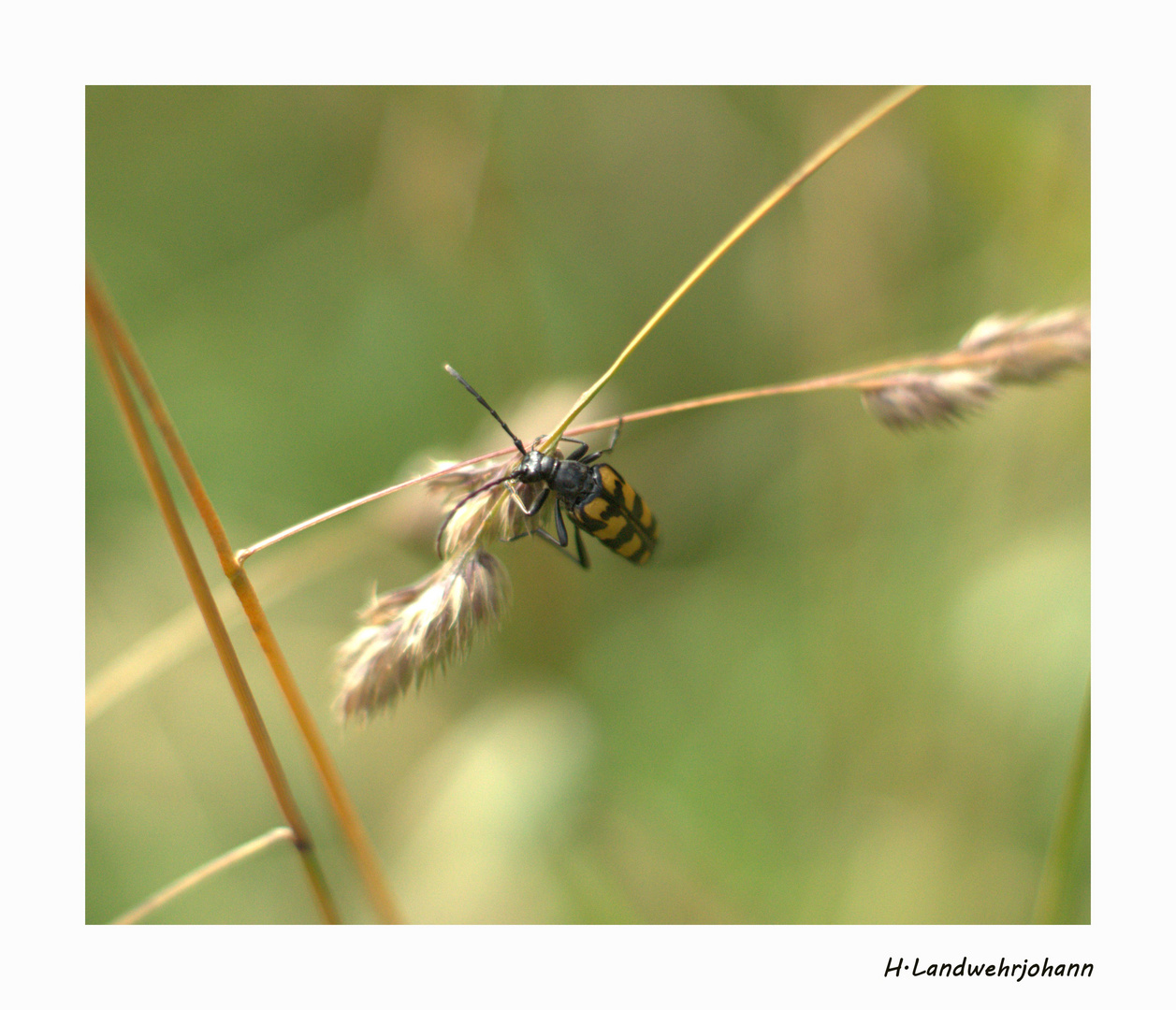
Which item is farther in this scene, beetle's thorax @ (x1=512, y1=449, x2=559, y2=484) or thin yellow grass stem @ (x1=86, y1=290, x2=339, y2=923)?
beetle's thorax @ (x1=512, y1=449, x2=559, y2=484)

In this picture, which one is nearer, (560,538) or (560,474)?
(560,474)

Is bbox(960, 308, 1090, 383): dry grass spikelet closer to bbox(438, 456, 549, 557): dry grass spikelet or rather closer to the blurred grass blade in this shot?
the blurred grass blade

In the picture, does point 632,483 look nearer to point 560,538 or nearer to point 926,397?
point 560,538

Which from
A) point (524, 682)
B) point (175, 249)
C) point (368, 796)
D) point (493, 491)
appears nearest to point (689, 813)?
point (524, 682)

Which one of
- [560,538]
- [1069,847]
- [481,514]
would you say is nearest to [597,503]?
[560,538]

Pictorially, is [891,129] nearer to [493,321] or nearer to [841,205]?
[841,205]

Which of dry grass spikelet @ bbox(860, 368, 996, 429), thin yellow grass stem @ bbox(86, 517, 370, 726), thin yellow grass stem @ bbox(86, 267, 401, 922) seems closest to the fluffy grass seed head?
dry grass spikelet @ bbox(860, 368, 996, 429)

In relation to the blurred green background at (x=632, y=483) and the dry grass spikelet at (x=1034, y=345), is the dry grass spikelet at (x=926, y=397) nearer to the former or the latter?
the dry grass spikelet at (x=1034, y=345)
